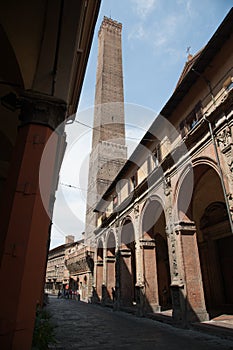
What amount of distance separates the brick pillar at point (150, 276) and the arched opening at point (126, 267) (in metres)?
2.58

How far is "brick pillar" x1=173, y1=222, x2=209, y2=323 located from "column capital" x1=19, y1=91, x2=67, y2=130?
7.13 meters

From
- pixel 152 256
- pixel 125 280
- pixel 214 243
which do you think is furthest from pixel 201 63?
pixel 125 280

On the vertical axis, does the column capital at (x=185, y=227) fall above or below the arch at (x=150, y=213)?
below

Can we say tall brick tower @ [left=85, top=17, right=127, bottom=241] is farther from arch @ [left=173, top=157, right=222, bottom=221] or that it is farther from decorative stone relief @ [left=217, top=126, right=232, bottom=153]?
decorative stone relief @ [left=217, top=126, right=232, bottom=153]

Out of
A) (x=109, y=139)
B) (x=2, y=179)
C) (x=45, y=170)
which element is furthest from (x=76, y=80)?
(x=109, y=139)

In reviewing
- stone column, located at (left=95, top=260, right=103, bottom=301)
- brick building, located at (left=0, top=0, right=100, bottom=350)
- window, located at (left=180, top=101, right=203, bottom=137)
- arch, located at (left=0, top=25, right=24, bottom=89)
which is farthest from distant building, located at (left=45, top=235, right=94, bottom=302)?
brick building, located at (left=0, top=0, right=100, bottom=350)

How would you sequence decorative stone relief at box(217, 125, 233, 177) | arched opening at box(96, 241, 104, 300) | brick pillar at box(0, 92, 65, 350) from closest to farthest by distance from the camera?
brick pillar at box(0, 92, 65, 350), decorative stone relief at box(217, 125, 233, 177), arched opening at box(96, 241, 104, 300)

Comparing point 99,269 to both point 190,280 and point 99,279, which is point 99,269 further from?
point 190,280

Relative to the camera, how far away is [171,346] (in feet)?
19.6

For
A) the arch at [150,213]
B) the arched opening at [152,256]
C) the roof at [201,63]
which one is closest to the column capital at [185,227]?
the arched opening at [152,256]

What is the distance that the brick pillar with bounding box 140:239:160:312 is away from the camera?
11.7m

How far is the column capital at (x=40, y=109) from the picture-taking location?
3.65 meters

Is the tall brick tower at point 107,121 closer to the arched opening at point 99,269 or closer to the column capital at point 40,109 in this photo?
the arched opening at point 99,269

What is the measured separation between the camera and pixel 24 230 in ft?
9.43
